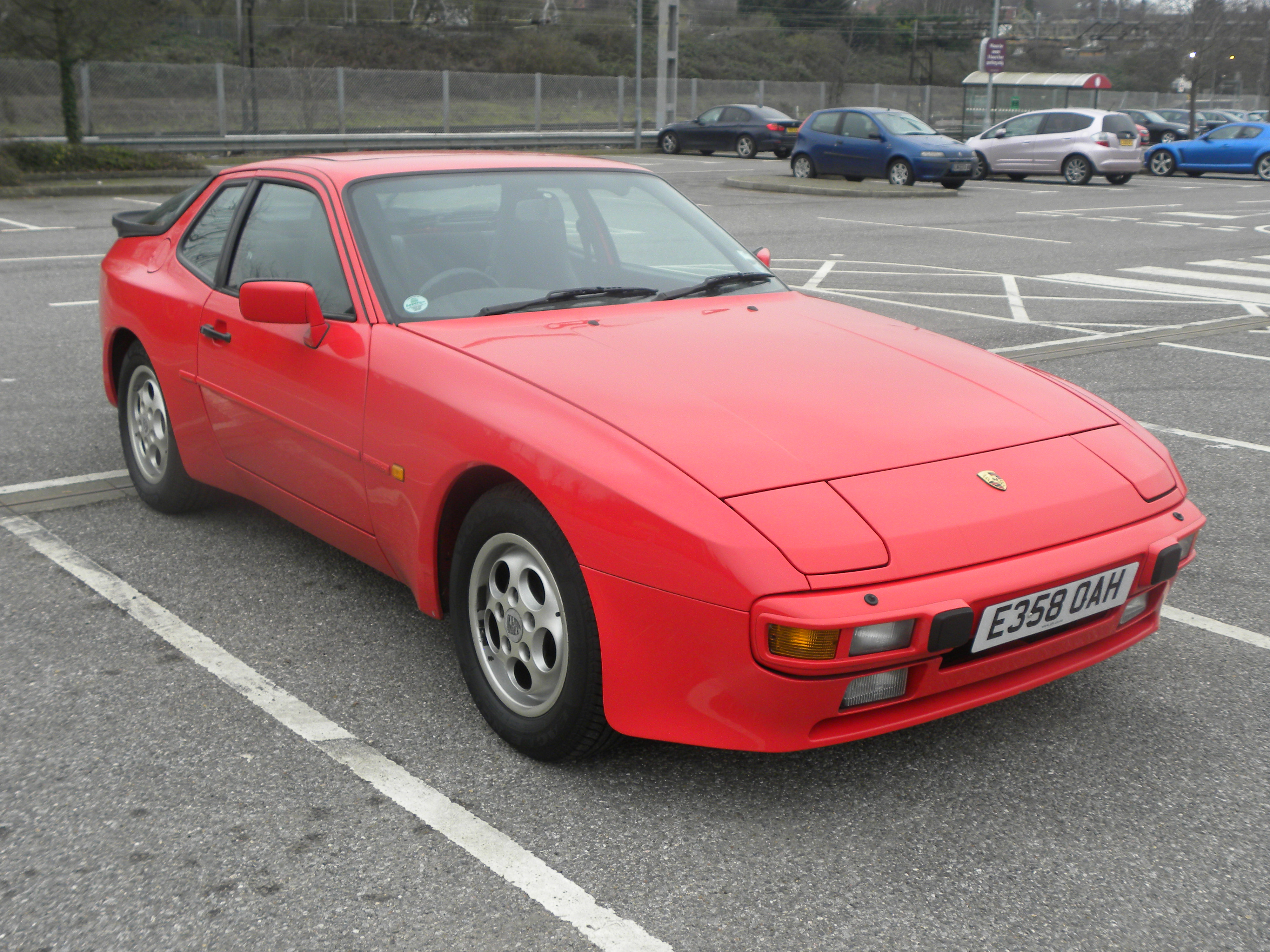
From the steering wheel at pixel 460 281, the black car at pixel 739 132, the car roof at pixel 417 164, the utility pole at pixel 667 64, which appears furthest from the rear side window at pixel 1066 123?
the steering wheel at pixel 460 281

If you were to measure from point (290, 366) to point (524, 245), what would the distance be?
0.81m

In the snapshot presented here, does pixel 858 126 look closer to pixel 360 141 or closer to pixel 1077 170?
pixel 1077 170

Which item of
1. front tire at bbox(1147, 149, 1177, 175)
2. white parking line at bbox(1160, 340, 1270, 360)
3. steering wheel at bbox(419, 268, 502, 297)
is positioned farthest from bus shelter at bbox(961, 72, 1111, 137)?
steering wheel at bbox(419, 268, 502, 297)

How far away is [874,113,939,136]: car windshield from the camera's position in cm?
2298

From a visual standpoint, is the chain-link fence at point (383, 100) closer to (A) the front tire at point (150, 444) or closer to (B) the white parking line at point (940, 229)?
(B) the white parking line at point (940, 229)

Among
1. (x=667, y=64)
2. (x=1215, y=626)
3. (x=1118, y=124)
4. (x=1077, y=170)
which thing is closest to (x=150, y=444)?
(x=1215, y=626)

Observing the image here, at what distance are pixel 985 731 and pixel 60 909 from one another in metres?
2.20

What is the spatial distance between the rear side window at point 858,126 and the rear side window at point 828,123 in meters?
0.14

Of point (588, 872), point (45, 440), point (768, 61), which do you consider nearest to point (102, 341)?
point (45, 440)

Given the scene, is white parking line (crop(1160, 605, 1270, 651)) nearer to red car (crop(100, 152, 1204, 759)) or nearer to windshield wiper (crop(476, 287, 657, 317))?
red car (crop(100, 152, 1204, 759))

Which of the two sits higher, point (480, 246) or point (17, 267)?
point (480, 246)

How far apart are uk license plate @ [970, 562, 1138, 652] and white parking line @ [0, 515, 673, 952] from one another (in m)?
0.96

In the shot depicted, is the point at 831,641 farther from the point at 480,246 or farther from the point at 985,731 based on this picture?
the point at 480,246

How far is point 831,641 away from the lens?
2.42 m
